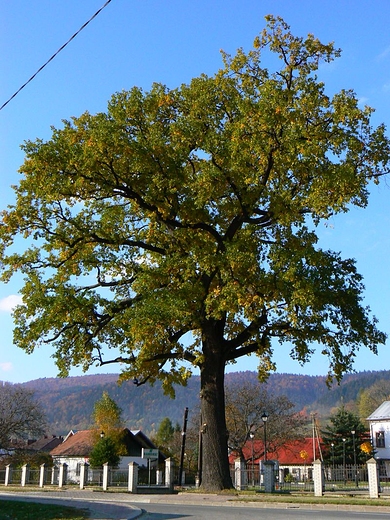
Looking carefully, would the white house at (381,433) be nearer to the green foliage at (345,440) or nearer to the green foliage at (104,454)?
the green foliage at (345,440)

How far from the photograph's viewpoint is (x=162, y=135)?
75.2 feet

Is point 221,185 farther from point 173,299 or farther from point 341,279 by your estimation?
point 341,279

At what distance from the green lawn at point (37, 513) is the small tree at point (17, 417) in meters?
46.0

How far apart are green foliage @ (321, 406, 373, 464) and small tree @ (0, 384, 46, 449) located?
33.0 m

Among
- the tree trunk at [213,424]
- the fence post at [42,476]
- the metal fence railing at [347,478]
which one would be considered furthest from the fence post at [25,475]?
the tree trunk at [213,424]

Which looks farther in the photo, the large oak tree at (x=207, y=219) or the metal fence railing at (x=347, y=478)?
the metal fence railing at (x=347, y=478)

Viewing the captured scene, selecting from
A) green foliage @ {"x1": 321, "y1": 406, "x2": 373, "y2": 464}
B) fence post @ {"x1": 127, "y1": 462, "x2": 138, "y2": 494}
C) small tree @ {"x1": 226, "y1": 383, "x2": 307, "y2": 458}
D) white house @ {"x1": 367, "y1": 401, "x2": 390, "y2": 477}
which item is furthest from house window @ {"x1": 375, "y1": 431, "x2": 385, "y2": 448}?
fence post @ {"x1": 127, "y1": 462, "x2": 138, "y2": 494}

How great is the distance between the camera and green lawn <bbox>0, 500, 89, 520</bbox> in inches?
559

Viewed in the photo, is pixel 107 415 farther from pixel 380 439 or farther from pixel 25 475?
pixel 380 439

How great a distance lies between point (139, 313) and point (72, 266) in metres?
4.55

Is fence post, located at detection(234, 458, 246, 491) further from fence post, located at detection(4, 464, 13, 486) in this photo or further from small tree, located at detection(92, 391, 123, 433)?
small tree, located at detection(92, 391, 123, 433)

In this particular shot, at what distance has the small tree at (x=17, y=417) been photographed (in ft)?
199

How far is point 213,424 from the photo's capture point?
23.2 meters

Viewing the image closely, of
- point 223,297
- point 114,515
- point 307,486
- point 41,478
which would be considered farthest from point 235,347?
point 41,478
